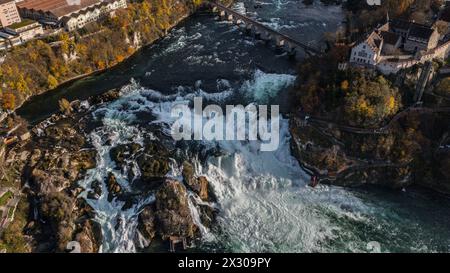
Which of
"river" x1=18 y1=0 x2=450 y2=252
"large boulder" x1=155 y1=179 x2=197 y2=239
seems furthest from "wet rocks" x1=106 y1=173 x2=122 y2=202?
"large boulder" x1=155 y1=179 x2=197 y2=239

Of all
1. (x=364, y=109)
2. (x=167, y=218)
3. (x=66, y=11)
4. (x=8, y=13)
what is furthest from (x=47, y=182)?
(x=66, y=11)

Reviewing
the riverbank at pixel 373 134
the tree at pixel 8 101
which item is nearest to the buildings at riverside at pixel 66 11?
the tree at pixel 8 101

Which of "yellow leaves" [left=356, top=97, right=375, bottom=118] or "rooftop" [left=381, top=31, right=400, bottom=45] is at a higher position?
"rooftop" [left=381, top=31, right=400, bottom=45]

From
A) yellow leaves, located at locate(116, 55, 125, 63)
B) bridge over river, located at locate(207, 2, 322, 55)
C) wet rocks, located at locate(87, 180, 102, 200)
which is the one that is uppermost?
bridge over river, located at locate(207, 2, 322, 55)

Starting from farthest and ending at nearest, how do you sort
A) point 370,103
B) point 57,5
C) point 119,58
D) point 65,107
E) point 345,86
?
point 57,5
point 119,58
point 65,107
point 345,86
point 370,103

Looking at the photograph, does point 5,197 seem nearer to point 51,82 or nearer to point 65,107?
point 65,107

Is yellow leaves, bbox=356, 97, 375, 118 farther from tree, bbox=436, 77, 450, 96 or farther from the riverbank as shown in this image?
tree, bbox=436, 77, 450, 96

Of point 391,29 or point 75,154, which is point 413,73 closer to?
point 391,29
